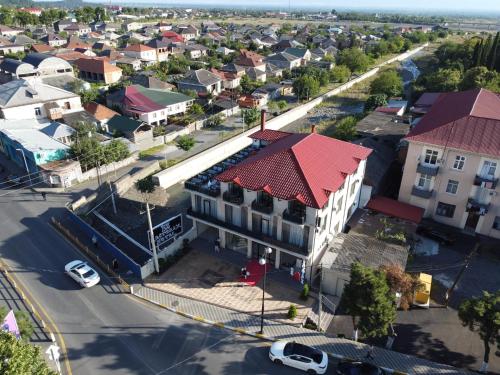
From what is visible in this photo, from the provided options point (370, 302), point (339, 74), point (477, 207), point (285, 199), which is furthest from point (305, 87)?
point (370, 302)

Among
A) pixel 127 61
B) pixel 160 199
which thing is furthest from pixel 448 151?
pixel 127 61

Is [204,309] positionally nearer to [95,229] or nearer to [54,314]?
[54,314]

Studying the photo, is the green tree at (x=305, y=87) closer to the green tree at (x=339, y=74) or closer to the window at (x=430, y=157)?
the green tree at (x=339, y=74)

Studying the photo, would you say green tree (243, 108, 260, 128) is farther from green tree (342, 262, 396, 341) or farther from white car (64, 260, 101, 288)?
green tree (342, 262, 396, 341)

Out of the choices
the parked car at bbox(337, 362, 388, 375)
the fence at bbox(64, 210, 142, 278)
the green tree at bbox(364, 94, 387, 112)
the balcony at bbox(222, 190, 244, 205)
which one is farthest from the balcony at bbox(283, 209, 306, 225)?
the green tree at bbox(364, 94, 387, 112)

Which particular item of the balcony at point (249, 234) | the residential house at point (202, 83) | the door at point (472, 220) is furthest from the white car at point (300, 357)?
the residential house at point (202, 83)

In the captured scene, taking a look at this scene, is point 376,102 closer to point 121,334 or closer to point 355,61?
point 355,61
